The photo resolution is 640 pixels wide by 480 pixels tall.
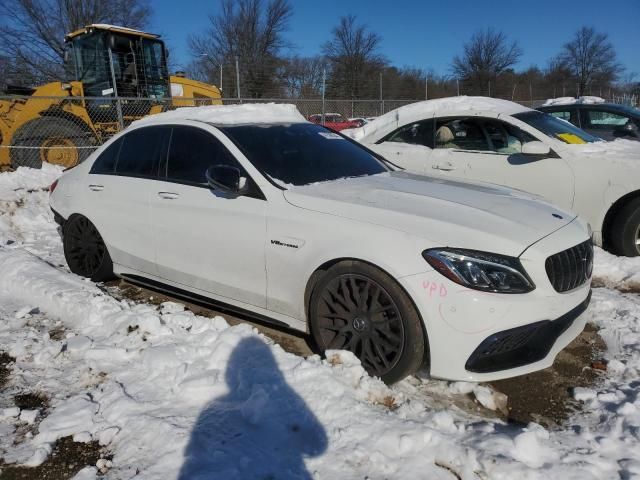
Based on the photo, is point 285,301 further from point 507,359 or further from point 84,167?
point 84,167

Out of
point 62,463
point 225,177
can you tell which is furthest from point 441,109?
point 62,463

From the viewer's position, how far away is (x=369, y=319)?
2.85 meters

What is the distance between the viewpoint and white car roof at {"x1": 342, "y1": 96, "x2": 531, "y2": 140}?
595cm

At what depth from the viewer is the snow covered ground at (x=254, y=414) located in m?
2.23

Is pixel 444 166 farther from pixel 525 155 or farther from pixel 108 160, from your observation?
pixel 108 160

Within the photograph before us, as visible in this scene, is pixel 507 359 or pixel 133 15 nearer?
pixel 507 359

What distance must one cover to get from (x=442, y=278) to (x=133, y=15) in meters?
39.8

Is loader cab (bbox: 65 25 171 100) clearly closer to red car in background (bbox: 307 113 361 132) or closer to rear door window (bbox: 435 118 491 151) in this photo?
red car in background (bbox: 307 113 361 132)

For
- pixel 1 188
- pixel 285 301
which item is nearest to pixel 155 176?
pixel 285 301

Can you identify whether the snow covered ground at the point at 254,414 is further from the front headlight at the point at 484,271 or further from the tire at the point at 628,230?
the tire at the point at 628,230

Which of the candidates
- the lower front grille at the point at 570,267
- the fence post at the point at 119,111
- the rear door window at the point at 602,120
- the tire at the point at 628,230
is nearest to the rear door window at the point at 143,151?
the lower front grille at the point at 570,267

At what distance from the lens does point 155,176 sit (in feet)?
13.1

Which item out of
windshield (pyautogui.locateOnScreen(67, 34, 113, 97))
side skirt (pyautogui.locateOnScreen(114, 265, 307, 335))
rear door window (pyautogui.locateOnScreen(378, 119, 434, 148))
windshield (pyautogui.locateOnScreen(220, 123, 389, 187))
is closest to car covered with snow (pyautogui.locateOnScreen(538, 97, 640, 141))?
rear door window (pyautogui.locateOnScreen(378, 119, 434, 148))

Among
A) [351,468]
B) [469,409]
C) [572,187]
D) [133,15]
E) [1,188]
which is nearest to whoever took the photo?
[351,468]
